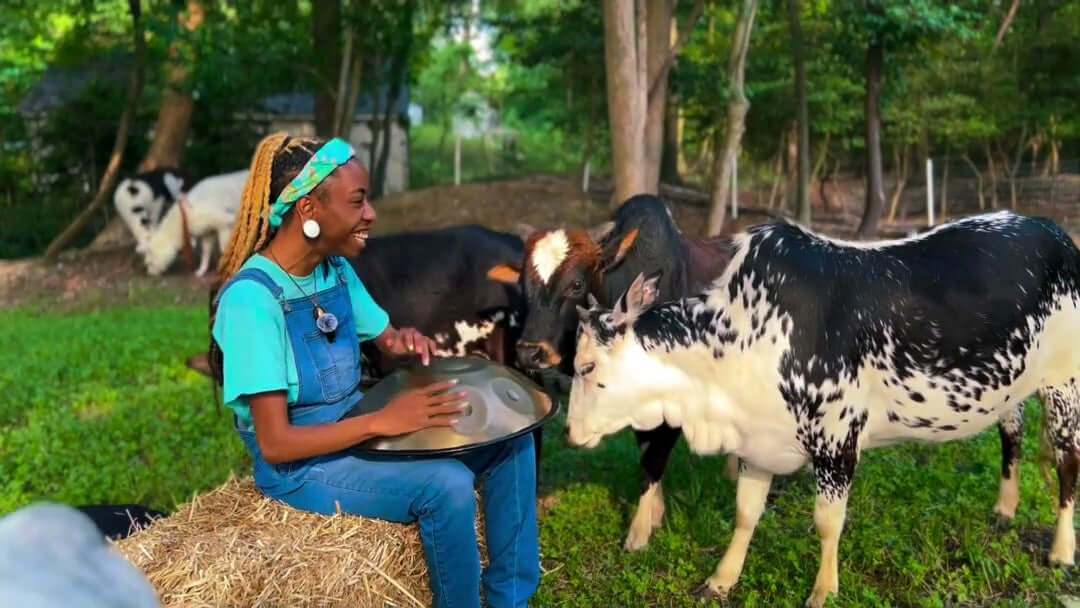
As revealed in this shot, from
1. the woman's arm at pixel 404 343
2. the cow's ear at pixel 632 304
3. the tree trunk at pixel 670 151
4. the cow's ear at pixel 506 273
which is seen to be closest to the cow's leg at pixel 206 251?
the tree trunk at pixel 670 151

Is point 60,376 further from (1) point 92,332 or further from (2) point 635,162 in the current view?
(2) point 635,162

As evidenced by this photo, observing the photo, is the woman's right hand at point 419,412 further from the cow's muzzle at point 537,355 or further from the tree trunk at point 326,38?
the tree trunk at point 326,38

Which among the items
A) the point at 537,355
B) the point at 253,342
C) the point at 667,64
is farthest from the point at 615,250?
the point at 667,64

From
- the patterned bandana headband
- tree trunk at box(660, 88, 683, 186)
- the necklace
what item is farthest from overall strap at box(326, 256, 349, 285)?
tree trunk at box(660, 88, 683, 186)

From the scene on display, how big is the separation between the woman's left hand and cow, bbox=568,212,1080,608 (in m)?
0.71

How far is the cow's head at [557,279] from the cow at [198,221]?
1046 centimetres

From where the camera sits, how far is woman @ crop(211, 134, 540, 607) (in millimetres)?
2842

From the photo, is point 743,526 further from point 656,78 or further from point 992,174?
point 992,174

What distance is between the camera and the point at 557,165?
102 feet

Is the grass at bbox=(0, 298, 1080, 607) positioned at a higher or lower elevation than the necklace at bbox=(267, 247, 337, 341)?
lower

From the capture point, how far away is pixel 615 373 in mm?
3850

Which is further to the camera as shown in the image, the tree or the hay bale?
the tree

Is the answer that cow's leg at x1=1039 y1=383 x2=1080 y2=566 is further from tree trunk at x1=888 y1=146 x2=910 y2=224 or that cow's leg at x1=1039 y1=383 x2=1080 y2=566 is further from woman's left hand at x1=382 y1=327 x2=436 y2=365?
tree trunk at x1=888 y1=146 x2=910 y2=224

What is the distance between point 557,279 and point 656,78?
146 inches
